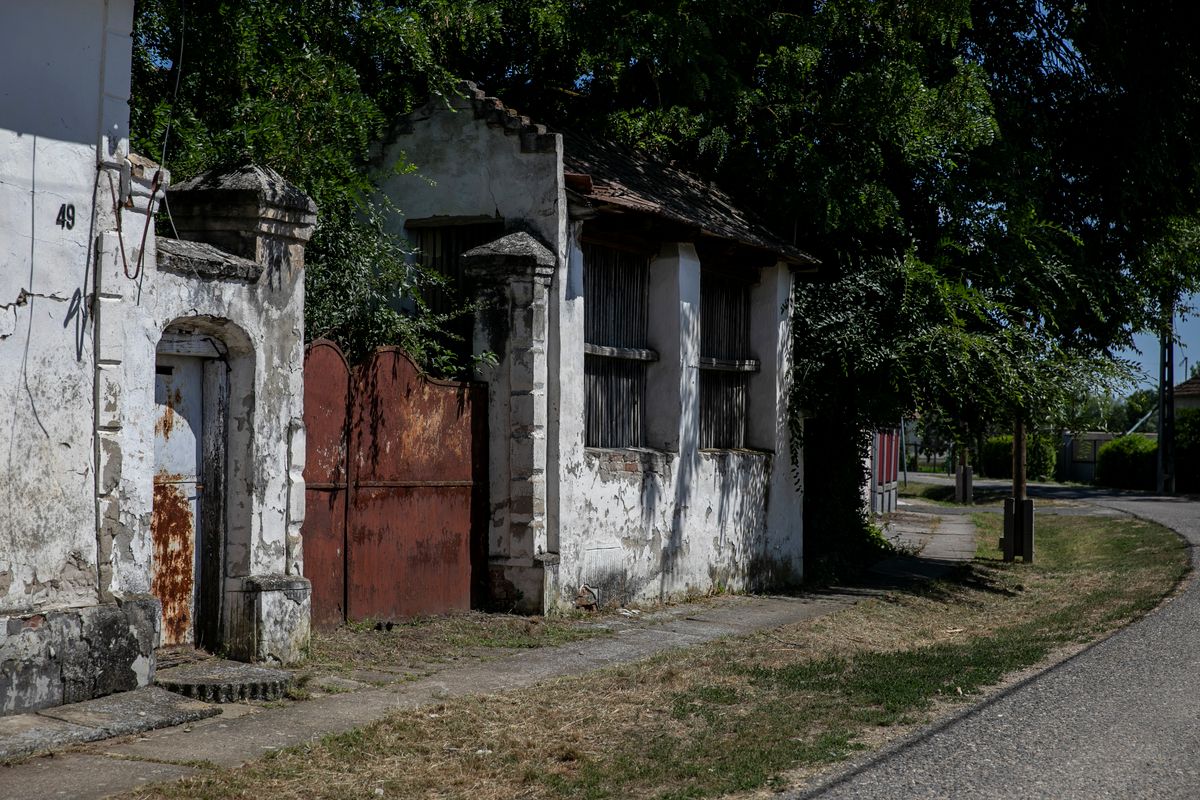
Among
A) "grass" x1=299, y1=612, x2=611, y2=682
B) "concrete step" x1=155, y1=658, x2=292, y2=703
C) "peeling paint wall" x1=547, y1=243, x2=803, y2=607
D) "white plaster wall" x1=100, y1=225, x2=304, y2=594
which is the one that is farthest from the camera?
"peeling paint wall" x1=547, y1=243, x2=803, y2=607

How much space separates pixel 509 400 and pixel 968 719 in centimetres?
494

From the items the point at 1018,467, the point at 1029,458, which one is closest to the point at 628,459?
the point at 1018,467

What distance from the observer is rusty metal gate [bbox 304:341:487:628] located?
29.7 feet

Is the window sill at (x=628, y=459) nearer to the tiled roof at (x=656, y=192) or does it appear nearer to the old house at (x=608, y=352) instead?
the old house at (x=608, y=352)

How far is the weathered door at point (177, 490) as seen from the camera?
7.80 m

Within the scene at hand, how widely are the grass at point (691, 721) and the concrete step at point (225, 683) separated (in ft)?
2.93

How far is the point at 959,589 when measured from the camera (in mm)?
14875

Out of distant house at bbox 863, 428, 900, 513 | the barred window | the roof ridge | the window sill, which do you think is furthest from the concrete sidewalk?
distant house at bbox 863, 428, 900, 513

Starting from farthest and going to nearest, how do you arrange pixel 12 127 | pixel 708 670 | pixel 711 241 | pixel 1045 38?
pixel 1045 38 < pixel 711 241 < pixel 708 670 < pixel 12 127

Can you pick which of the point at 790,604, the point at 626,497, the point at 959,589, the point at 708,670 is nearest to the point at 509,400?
the point at 626,497

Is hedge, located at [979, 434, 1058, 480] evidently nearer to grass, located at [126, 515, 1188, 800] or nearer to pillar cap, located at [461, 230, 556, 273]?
grass, located at [126, 515, 1188, 800]

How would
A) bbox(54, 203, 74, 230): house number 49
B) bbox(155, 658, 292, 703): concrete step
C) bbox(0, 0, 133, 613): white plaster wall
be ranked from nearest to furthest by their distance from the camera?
bbox(0, 0, 133, 613): white plaster wall
bbox(54, 203, 74, 230): house number 49
bbox(155, 658, 292, 703): concrete step

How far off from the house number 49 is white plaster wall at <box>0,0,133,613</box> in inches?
1.0

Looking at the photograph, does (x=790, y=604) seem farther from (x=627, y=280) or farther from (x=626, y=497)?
(x=627, y=280)
